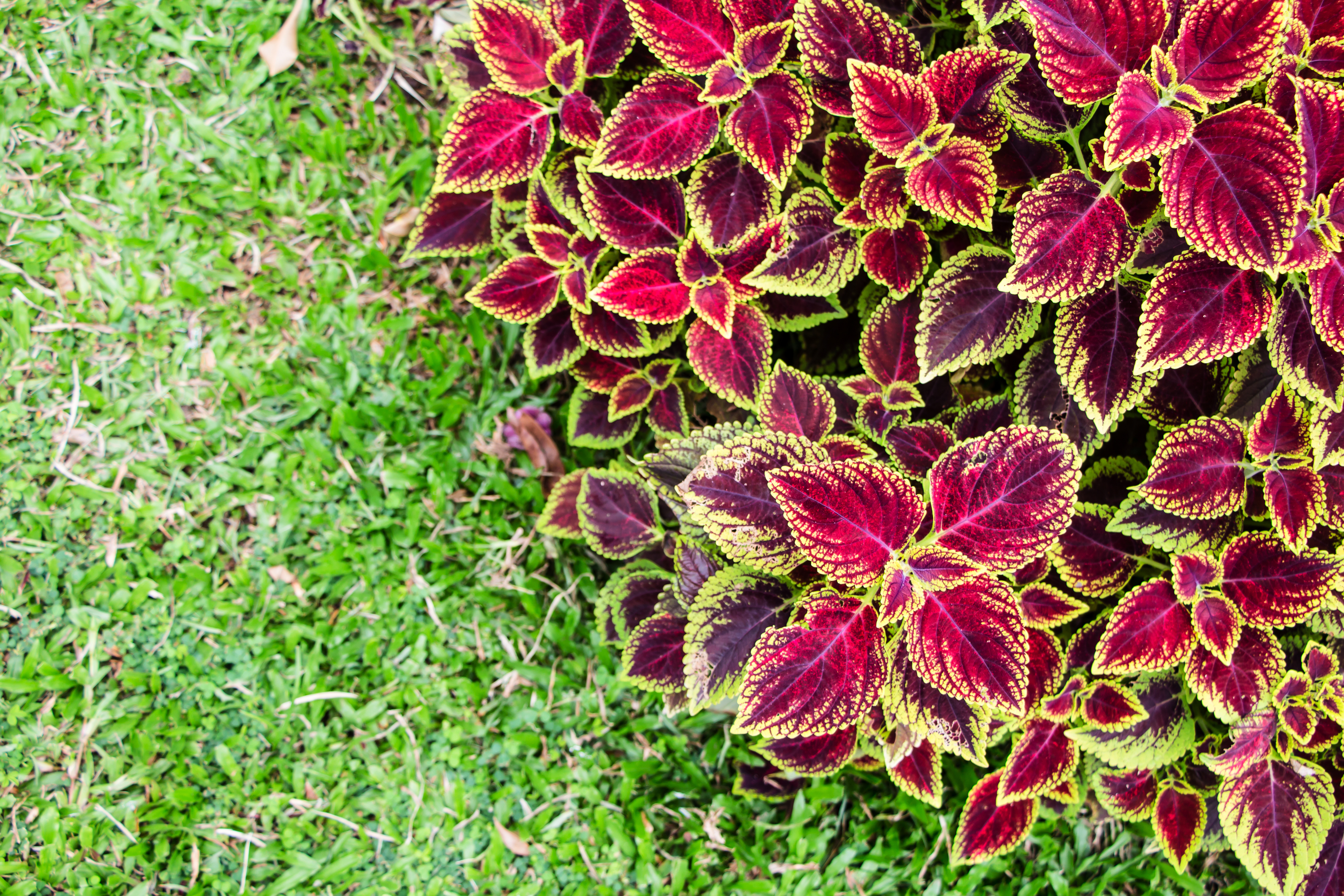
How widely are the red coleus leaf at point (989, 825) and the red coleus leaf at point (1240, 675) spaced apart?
20.1 inches

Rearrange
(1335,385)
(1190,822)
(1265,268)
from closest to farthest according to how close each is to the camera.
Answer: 1. (1265,268)
2. (1335,385)
3. (1190,822)

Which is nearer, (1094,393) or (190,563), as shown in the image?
(1094,393)

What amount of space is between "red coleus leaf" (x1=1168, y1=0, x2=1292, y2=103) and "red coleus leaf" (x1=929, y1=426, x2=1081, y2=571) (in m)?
0.60

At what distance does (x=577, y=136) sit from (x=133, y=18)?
1636mm

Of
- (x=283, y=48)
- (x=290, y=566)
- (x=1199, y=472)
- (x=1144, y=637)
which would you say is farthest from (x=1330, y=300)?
(x=283, y=48)

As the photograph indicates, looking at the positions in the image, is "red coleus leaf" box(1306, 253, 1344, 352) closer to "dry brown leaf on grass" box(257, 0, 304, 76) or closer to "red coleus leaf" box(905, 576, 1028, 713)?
"red coleus leaf" box(905, 576, 1028, 713)

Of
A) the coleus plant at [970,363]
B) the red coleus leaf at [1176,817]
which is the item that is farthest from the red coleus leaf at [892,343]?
the red coleus leaf at [1176,817]

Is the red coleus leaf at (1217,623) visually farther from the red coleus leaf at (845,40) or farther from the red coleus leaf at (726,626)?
the red coleus leaf at (845,40)

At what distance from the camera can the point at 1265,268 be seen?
1.36 meters

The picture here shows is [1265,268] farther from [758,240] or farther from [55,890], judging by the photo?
[55,890]

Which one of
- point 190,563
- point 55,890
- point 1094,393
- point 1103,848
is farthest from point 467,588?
point 1103,848

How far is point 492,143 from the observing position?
1.85 m

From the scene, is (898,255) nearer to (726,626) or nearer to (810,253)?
(810,253)

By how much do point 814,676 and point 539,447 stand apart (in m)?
1.23
